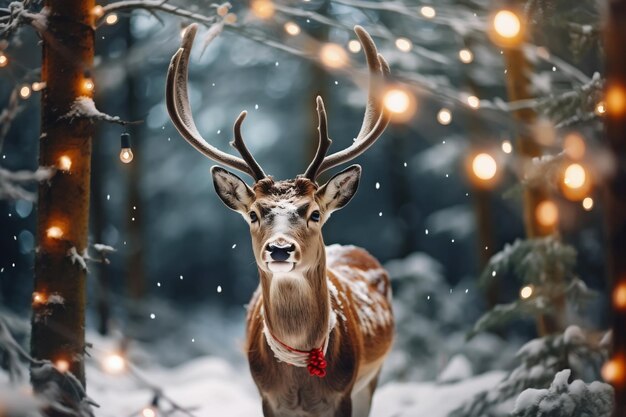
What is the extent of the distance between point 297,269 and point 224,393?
3.10 m

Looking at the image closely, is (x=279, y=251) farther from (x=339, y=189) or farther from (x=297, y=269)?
(x=339, y=189)

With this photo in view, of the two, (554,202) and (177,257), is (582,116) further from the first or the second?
(177,257)

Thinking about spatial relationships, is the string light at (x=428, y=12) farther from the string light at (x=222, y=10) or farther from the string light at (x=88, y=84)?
the string light at (x=88, y=84)

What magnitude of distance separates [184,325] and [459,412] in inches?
205

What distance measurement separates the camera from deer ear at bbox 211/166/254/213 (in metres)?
3.50

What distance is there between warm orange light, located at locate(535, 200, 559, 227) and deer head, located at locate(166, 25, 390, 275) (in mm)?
1972

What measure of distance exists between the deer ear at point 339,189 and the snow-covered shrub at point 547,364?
1.72m

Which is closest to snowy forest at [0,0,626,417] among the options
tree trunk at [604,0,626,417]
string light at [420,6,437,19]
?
tree trunk at [604,0,626,417]

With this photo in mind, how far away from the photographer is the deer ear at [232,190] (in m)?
3.50

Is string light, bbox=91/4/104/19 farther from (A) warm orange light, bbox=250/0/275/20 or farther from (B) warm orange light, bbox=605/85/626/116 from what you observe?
(B) warm orange light, bbox=605/85/626/116

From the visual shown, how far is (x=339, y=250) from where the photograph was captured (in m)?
4.88

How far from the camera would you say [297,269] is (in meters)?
3.27

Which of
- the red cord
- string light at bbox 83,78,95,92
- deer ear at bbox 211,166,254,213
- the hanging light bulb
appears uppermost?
string light at bbox 83,78,95,92

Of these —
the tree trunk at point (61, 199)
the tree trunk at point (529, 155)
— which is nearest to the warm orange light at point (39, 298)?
the tree trunk at point (61, 199)
